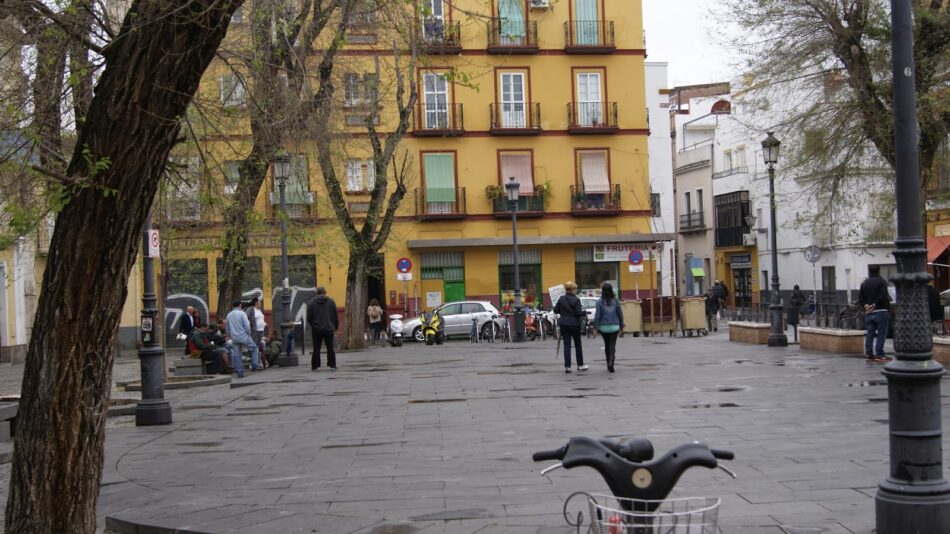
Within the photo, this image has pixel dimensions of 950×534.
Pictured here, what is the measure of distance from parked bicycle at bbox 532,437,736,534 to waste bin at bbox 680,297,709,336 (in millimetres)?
30460

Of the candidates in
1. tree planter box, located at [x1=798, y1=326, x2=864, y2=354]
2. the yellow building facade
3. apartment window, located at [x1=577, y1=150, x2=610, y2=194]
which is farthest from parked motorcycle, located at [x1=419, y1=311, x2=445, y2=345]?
tree planter box, located at [x1=798, y1=326, x2=864, y2=354]

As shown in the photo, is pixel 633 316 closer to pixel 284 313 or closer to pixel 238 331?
pixel 284 313

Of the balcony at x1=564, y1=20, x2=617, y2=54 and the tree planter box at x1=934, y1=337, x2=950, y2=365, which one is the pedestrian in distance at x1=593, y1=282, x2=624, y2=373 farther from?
the balcony at x1=564, y1=20, x2=617, y2=54

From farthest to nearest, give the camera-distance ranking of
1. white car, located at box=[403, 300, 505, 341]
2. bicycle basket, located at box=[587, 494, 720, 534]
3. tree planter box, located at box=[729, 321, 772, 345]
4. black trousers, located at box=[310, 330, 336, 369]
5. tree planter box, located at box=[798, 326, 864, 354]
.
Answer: white car, located at box=[403, 300, 505, 341]
tree planter box, located at box=[729, 321, 772, 345]
tree planter box, located at box=[798, 326, 864, 354]
black trousers, located at box=[310, 330, 336, 369]
bicycle basket, located at box=[587, 494, 720, 534]

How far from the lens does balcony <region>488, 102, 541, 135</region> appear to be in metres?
44.6

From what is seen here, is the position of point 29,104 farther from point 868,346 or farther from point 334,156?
point 868,346

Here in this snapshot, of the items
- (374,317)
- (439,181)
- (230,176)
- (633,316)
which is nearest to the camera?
(230,176)

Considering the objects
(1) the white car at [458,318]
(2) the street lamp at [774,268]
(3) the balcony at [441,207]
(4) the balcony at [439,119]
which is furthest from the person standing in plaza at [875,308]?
(4) the balcony at [439,119]

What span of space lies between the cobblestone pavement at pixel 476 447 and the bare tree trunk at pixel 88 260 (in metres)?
1.35

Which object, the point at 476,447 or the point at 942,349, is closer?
the point at 476,447

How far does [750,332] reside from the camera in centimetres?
2812

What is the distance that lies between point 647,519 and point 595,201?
139 feet

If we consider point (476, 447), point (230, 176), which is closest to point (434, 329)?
point (230, 176)

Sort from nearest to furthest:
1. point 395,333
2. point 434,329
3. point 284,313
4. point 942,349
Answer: point 942,349, point 284,313, point 395,333, point 434,329
